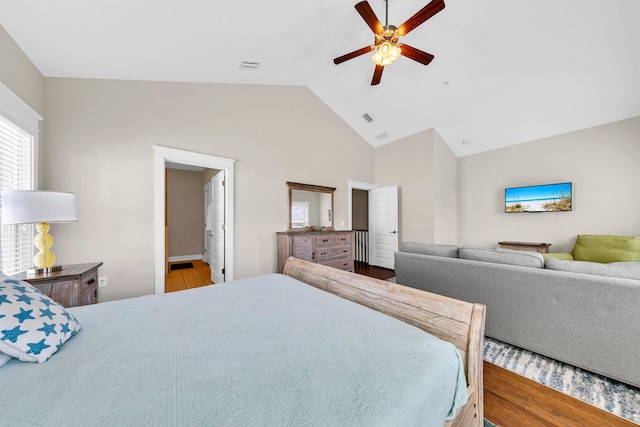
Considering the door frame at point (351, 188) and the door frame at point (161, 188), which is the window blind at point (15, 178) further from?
the door frame at point (351, 188)

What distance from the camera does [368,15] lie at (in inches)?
88.5

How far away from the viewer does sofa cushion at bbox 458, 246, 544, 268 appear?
2045mm

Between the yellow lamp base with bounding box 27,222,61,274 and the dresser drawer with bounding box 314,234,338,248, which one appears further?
the dresser drawer with bounding box 314,234,338,248

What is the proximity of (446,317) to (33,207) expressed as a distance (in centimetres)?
285

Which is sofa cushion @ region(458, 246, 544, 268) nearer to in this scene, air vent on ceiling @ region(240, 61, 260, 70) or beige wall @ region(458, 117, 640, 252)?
beige wall @ region(458, 117, 640, 252)

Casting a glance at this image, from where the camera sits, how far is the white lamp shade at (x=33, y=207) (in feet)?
5.63

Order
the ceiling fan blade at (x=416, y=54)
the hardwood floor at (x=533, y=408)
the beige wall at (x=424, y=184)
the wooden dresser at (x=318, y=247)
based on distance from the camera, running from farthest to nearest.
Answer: the beige wall at (x=424, y=184)
the wooden dresser at (x=318, y=247)
the ceiling fan blade at (x=416, y=54)
the hardwood floor at (x=533, y=408)

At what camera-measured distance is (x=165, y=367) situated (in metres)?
0.82

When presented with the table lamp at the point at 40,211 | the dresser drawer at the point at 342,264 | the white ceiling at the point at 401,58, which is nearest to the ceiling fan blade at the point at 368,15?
the white ceiling at the point at 401,58

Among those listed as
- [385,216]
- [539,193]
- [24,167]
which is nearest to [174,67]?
[24,167]

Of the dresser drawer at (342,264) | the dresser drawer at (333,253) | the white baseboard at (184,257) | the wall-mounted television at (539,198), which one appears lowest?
the white baseboard at (184,257)

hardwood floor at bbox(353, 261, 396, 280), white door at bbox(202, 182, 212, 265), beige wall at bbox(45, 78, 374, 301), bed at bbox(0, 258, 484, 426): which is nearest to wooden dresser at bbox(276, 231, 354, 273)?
beige wall at bbox(45, 78, 374, 301)

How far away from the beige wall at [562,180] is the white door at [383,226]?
1542mm

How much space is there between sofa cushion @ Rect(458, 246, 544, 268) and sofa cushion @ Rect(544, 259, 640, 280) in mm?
101
